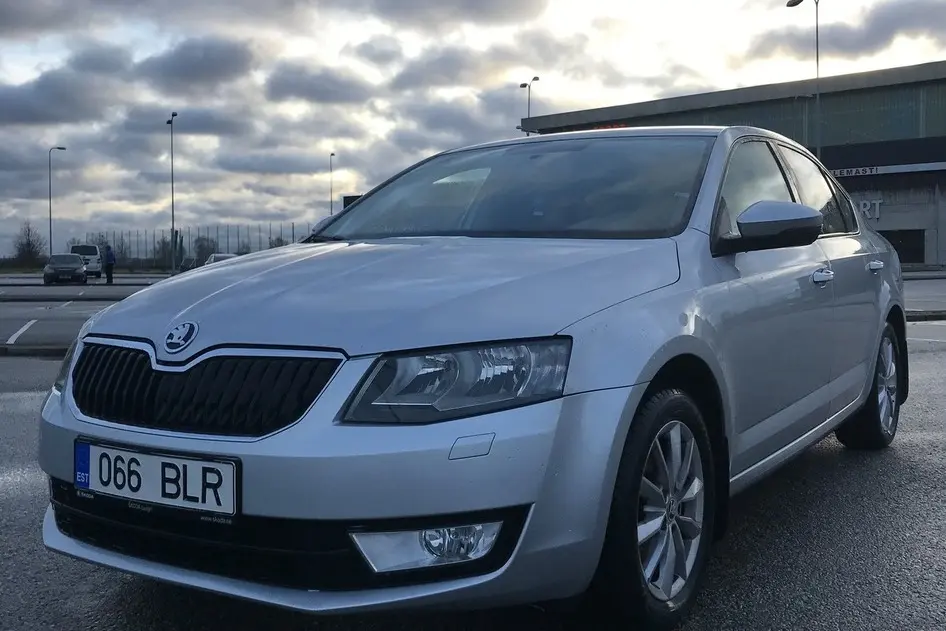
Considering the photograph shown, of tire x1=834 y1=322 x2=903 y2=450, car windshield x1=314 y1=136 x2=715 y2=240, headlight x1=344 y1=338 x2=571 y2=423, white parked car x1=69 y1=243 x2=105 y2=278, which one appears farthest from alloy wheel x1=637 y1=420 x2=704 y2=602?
white parked car x1=69 y1=243 x2=105 y2=278

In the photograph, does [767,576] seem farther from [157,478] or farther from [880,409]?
[880,409]

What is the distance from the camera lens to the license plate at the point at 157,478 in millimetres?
2305

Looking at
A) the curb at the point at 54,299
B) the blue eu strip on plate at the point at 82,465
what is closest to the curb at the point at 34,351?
the blue eu strip on plate at the point at 82,465

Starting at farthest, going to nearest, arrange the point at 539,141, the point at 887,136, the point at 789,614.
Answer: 1. the point at 887,136
2. the point at 539,141
3. the point at 789,614

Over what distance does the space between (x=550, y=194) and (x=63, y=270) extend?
37818 mm

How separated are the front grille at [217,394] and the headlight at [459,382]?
13cm

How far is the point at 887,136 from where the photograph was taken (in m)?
55.6

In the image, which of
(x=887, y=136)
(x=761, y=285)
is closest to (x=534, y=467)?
(x=761, y=285)

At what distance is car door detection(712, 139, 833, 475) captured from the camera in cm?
322

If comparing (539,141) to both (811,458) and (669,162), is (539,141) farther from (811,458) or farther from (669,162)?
(811,458)

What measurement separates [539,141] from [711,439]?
1.67 meters

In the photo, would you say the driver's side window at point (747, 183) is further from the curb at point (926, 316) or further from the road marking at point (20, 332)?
the curb at point (926, 316)

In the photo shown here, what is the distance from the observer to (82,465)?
8.46 feet

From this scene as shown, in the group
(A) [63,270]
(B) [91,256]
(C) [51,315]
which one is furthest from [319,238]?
(B) [91,256]
